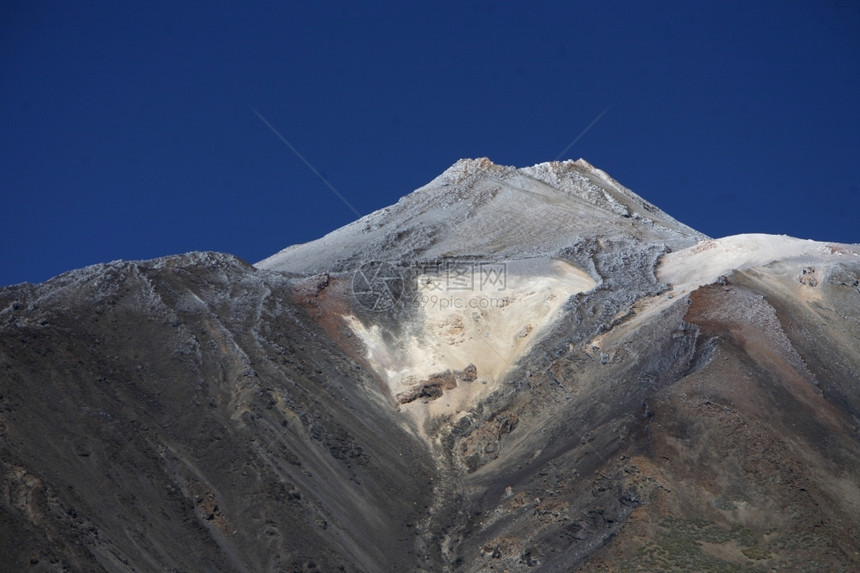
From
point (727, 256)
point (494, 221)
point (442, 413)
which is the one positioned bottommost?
point (727, 256)

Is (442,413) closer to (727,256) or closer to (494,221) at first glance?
(727,256)

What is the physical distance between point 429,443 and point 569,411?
19.7 feet

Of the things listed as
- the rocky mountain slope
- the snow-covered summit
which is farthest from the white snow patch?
the snow-covered summit

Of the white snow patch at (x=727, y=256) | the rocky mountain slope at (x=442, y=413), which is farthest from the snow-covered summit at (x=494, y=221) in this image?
the white snow patch at (x=727, y=256)

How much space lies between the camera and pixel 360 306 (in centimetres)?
4950

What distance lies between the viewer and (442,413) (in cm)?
4438

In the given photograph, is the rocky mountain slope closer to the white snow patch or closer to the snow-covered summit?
the white snow patch

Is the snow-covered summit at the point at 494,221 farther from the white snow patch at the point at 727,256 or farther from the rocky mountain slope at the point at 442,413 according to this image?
the white snow patch at the point at 727,256

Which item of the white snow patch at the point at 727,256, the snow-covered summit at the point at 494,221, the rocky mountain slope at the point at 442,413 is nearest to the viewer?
the rocky mountain slope at the point at 442,413

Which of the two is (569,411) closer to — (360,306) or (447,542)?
(447,542)

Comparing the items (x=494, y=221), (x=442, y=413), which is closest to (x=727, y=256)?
(x=494, y=221)

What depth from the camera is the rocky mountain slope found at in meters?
31.5

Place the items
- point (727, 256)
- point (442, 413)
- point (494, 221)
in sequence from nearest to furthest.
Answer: point (442, 413)
point (727, 256)
point (494, 221)

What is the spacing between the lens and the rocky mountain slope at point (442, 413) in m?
31.5
